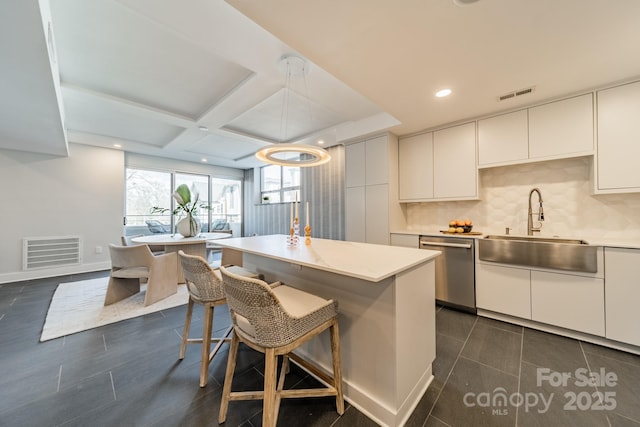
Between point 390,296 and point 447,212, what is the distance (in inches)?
101

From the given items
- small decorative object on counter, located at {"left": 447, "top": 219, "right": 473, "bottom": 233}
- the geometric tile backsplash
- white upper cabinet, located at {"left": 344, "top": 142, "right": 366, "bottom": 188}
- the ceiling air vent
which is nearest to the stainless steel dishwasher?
small decorative object on counter, located at {"left": 447, "top": 219, "right": 473, "bottom": 233}

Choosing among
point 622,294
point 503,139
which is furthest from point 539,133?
point 622,294

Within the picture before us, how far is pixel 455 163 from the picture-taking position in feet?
9.62

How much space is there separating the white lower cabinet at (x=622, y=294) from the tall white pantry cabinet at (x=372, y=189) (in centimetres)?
201

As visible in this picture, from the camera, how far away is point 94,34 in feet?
6.21

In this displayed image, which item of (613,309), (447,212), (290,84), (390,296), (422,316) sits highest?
(290,84)

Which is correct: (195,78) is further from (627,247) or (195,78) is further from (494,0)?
(627,247)

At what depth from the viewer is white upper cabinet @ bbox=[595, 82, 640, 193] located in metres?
1.97

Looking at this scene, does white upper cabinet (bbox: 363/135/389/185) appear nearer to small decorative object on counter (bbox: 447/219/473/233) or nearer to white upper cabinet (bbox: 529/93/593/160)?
small decorative object on counter (bbox: 447/219/473/233)

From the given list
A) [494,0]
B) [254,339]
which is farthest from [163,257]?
[494,0]

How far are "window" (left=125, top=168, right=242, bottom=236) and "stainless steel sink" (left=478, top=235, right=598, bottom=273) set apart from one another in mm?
5048

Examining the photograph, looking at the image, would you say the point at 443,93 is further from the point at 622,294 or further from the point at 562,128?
the point at 622,294

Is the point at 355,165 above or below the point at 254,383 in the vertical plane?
above

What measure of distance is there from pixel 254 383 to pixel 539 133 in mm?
3588
